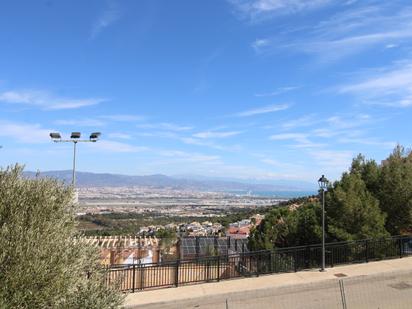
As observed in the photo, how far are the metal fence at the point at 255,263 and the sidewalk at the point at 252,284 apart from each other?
1.82 ft

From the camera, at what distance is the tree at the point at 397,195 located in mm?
19719

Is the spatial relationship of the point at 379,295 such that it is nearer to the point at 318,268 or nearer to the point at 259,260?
the point at 318,268

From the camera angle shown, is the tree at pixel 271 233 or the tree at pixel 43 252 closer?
the tree at pixel 43 252

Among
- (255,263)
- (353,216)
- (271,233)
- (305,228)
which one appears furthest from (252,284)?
(271,233)

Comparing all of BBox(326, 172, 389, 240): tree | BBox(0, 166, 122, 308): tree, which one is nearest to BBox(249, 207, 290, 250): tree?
BBox(326, 172, 389, 240): tree

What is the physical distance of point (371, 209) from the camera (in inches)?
728

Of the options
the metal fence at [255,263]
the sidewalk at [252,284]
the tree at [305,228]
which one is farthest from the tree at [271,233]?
the sidewalk at [252,284]

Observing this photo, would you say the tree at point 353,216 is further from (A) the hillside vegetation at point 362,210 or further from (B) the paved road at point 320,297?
(B) the paved road at point 320,297

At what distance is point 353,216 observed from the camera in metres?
18.5

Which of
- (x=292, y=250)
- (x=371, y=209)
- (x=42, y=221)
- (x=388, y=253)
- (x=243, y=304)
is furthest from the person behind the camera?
(x=371, y=209)

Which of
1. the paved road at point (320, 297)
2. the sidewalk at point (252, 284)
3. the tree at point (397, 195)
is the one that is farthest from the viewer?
the tree at point (397, 195)

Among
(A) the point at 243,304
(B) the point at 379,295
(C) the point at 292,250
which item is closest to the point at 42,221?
(A) the point at 243,304

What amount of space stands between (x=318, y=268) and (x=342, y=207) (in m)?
4.41

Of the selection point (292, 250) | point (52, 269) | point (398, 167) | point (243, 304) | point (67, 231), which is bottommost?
point (243, 304)
